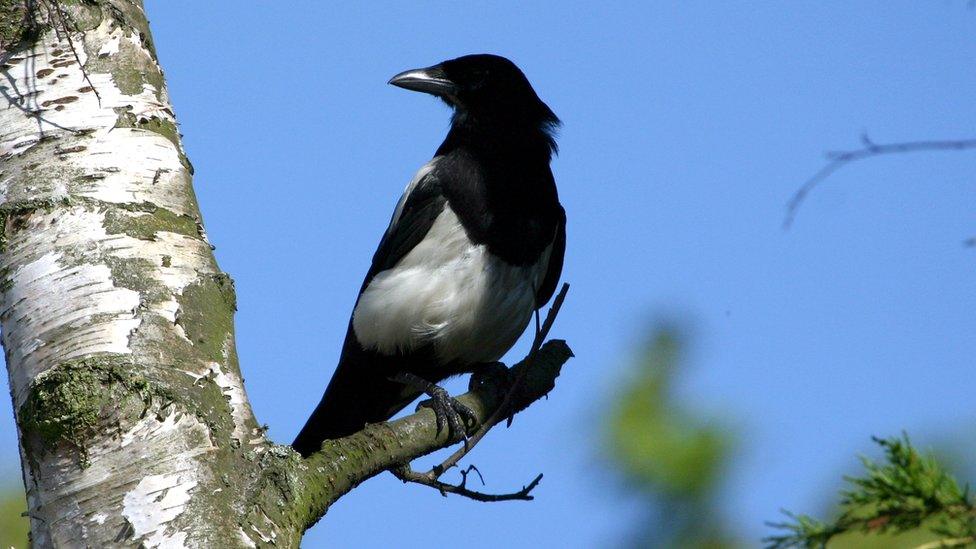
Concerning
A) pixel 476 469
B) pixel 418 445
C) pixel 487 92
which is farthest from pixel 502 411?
pixel 487 92

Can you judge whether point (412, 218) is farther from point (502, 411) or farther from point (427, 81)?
point (502, 411)

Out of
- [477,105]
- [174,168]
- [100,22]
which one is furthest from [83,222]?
[477,105]

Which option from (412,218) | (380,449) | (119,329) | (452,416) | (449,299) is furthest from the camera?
(412,218)

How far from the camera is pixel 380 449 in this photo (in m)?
2.70

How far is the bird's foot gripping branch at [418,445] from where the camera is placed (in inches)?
94.4

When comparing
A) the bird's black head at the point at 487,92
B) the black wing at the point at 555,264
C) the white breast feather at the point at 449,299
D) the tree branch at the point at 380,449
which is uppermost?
the bird's black head at the point at 487,92

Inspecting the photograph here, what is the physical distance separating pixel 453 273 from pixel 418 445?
2.05 m

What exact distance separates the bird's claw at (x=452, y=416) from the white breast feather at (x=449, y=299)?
878 mm

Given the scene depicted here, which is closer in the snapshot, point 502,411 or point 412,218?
point 502,411

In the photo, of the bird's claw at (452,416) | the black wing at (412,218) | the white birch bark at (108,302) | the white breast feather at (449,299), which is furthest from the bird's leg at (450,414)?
the white birch bark at (108,302)

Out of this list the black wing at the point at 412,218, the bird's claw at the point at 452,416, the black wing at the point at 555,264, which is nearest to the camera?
the bird's claw at the point at 452,416

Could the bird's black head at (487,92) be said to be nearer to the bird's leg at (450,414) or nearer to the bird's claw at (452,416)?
the bird's leg at (450,414)

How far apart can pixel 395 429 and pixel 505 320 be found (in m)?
2.20

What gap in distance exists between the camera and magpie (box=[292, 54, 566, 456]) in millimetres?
4945
